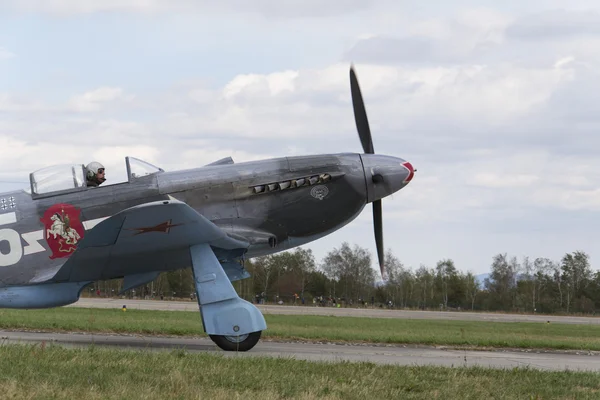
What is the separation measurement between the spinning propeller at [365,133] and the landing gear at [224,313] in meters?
3.38

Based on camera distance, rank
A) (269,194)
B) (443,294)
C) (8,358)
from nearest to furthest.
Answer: (8,358) → (269,194) → (443,294)

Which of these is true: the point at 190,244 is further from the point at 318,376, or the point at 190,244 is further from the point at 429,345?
the point at 429,345

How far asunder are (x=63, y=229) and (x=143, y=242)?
4.91ft

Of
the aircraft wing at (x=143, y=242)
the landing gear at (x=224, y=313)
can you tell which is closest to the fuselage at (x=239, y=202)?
the aircraft wing at (x=143, y=242)

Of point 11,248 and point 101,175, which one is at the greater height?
point 101,175

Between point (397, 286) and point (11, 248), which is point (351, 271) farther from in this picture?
point (11, 248)

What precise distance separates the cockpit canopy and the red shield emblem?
0.36 metres

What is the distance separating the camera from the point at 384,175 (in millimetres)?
13930

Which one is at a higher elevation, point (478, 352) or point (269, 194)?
point (269, 194)

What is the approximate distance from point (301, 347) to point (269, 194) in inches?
120

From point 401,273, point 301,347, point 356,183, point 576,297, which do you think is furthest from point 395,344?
point 401,273

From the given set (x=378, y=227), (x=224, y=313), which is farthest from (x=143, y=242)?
(x=378, y=227)

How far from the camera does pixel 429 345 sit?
17.1m

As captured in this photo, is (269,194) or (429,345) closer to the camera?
(269,194)
